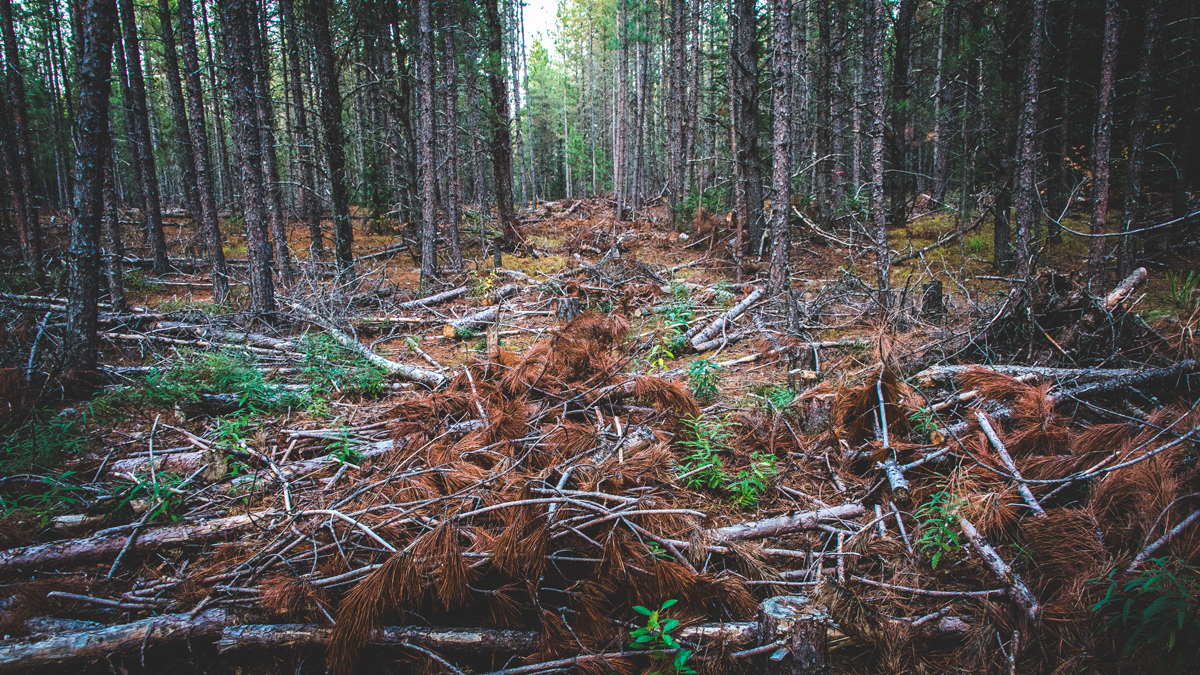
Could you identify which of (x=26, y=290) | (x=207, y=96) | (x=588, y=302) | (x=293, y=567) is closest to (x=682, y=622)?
(x=293, y=567)

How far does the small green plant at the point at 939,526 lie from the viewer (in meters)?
2.74

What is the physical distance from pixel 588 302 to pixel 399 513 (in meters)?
6.50

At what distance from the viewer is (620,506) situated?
9.11 feet

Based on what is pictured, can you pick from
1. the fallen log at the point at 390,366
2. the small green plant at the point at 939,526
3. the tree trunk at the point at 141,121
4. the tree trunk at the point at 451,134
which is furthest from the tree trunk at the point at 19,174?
the small green plant at the point at 939,526

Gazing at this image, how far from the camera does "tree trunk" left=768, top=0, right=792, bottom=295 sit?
24.6 feet

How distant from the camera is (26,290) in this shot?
392 inches

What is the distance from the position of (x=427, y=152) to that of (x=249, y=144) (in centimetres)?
390

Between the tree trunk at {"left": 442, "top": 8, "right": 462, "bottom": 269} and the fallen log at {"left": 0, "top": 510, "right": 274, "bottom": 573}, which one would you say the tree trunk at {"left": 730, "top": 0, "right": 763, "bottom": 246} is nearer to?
the tree trunk at {"left": 442, "top": 8, "right": 462, "bottom": 269}

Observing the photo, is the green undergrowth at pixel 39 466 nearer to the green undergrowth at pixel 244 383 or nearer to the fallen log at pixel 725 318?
the green undergrowth at pixel 244 383

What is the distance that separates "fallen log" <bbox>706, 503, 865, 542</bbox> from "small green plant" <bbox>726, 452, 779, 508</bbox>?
0.32 m

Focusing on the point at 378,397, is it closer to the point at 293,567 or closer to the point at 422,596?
the point at 293,567

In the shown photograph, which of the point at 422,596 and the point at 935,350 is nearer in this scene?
the point at 422,596

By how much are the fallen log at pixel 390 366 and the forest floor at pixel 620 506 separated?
0.17 feet

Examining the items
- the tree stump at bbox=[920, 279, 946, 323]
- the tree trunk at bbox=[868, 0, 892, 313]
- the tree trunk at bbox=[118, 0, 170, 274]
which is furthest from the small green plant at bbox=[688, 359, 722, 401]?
the tree trunk at bbox=[118, 0, 170, 274]
